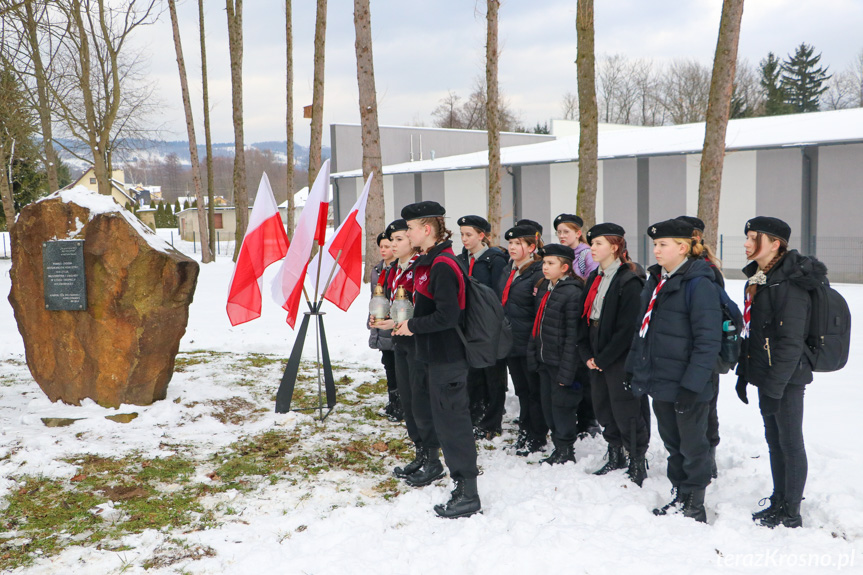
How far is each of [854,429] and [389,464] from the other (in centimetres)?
380

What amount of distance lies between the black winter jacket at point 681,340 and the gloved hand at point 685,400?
28 millimetres

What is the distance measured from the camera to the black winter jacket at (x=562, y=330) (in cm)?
479

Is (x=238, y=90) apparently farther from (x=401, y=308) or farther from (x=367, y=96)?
(x=401, y=308)

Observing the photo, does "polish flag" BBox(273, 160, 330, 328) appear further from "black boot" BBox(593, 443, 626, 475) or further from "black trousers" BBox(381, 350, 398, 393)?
"black boot" BBox(593, 443, 626, 475)

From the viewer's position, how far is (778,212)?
18906mm

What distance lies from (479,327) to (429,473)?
1.27 meters

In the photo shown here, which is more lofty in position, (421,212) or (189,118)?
(189,118)

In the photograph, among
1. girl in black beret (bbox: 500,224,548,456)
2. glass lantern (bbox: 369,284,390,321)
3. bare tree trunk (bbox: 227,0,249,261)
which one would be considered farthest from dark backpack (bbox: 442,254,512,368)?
bare tree trunk (bbox: 227,0,249,261)

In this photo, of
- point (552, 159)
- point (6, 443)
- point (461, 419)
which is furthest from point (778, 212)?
point (6, 443)

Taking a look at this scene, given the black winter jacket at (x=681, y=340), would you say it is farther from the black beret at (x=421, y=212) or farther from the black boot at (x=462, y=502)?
the black beret at (x=421, y=212)

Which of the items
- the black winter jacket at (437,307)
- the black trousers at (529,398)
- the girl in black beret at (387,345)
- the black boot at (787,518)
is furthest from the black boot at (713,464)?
the girl in black beret at (387,345)

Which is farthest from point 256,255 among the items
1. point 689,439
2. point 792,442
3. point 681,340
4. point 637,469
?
point 792,442

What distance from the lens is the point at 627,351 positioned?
4512 millimetres

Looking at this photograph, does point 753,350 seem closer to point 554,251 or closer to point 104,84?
point 554,251
